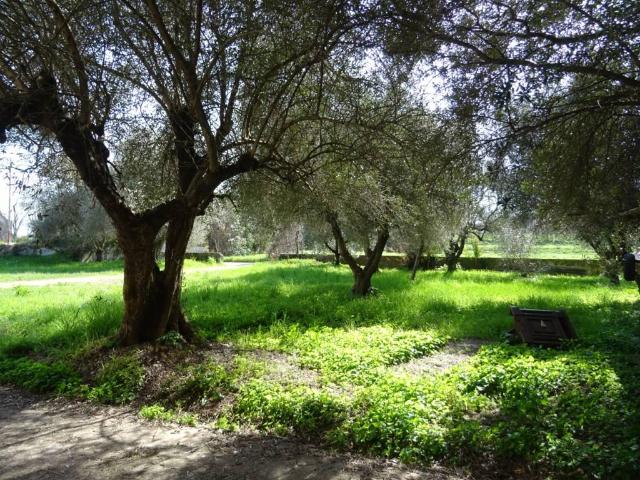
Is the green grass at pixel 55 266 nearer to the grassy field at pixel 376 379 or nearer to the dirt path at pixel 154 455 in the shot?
the grassy field at pixel 376 379

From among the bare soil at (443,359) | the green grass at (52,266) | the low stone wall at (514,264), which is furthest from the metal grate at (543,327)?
the green grass at (52,266)

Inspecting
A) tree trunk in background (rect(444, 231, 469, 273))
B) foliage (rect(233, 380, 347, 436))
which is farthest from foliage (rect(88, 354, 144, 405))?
tree trunk in background (rect(444, 231, 469, 273))

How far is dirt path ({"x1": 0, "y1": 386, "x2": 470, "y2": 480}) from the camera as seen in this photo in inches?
173

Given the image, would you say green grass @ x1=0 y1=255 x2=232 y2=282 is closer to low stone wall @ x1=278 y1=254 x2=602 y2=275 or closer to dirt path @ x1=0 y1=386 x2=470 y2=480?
low stone wall @ x1=278 y1=254 x2=602 y2=275

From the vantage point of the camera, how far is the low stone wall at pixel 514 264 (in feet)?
91.1

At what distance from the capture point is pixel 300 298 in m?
15.5

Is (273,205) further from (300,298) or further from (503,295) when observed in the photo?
(503,295)

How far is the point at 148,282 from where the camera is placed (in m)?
8.46

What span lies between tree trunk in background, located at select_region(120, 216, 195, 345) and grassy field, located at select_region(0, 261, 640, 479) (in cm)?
41

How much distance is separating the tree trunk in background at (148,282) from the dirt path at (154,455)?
2.53m

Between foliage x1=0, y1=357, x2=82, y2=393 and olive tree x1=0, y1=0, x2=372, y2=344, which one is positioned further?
foliage x1=0, y1=357, x2=82, y2=393

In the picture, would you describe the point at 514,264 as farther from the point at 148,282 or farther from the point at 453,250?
the point at 148,282

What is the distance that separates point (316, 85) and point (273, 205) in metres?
4.49

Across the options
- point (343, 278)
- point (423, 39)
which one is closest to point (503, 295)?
Result: point (343, 278)
